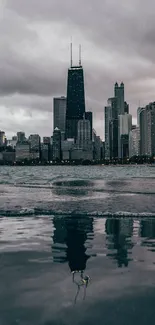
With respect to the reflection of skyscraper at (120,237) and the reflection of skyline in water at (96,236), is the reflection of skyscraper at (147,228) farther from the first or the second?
the reflection of skyscraper at (120,237)

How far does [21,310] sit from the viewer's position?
330 inches

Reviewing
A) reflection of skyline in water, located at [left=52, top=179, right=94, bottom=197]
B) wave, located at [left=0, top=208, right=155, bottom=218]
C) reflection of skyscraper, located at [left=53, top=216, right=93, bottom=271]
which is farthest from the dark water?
reflection of skyline in water, located at [left=52, top=179, right=94, bottom=197]

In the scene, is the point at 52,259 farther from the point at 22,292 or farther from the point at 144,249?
the point at 144,249

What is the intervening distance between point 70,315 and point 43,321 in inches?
28.3

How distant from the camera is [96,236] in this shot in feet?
56.7

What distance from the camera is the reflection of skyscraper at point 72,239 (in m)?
12.8

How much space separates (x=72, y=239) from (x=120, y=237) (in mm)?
2616

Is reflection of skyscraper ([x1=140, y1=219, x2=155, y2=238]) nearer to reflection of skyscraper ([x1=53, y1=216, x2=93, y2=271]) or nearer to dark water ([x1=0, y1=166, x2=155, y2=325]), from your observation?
dark water ([x1=0, y1=166, x2=155, y2=325])

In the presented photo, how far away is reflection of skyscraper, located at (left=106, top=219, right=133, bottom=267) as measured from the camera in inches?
515

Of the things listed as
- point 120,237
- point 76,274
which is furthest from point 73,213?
point 76,274

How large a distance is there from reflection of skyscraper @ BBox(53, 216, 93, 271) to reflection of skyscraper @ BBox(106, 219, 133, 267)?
4.04 feet

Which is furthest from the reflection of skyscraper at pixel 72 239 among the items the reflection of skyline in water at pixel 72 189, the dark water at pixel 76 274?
the reflection of skyline in water at pixel 72 189

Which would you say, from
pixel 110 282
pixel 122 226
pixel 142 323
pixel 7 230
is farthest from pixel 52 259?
pixel 122 226

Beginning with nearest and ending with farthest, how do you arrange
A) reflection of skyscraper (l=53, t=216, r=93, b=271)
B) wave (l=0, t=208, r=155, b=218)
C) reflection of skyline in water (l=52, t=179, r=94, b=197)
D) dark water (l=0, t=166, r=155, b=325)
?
dark water (l=0, t=166, r=155, b=325) → reflection of skyscraper (l=53, t=216, r=93, b=271) → wave (l=0, t=208, r=155, b=218) → reflection of skyline in water (l=52, t=179, r=94, b=197)
